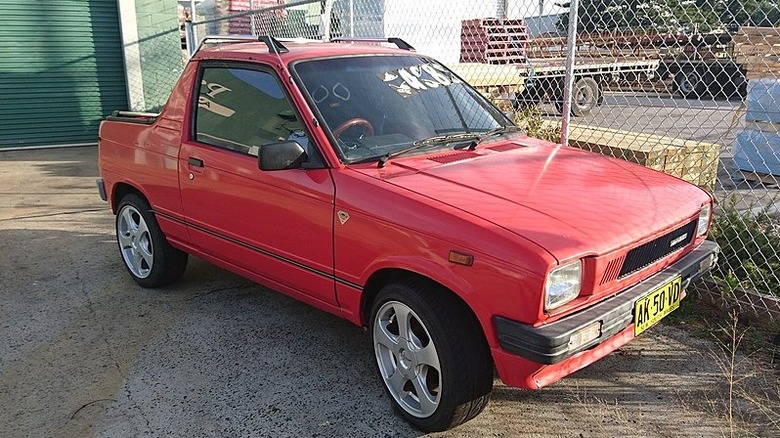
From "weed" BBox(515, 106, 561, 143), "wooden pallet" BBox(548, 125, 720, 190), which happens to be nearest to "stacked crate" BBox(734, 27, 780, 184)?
"wooden pallet" BBox(548, 125, 720, 190)

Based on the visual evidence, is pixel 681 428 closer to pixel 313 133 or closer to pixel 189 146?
pixel 313 133

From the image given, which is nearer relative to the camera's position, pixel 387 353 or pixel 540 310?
pixel 540 310

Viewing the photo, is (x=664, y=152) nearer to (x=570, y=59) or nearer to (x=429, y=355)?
(x=570, y=59)

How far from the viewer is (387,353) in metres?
3.03

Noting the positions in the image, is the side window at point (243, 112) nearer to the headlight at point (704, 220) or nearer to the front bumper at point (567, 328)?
the front bumper at point (567, 328)

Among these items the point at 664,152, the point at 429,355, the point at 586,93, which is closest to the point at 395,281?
the point at 429,355

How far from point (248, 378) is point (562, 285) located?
1.84 m

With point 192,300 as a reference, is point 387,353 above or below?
above

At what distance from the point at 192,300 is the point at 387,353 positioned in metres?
2.01

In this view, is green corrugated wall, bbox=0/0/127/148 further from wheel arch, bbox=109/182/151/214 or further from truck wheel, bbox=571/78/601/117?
truck wheel, bbox=571/78/601/117

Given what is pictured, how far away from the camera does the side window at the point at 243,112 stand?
134 inches

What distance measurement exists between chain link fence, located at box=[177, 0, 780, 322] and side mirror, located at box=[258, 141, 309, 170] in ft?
8.08

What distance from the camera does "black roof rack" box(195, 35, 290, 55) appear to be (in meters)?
3.59

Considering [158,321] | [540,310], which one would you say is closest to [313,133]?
[540,310]
